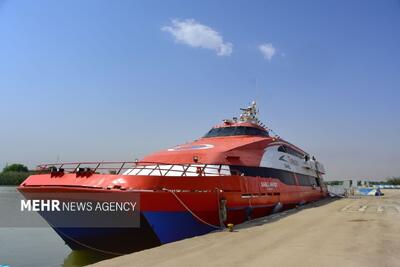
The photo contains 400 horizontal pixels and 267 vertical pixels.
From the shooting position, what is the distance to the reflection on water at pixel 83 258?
11781 millimetres

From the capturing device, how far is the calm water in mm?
12172

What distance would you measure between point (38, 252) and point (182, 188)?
6490 millimetres

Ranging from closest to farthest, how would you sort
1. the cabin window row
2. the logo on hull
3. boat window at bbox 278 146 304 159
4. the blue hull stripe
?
the blue hull stripe < the cabin window row < the logo on hull < boat window at bbox 278 146 304 159

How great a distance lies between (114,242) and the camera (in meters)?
10.9

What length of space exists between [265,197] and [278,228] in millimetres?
4173

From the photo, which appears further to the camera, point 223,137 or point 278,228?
point 223,137

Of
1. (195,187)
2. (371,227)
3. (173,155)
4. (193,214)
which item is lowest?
(371,227)

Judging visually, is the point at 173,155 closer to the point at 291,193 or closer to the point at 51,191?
the point at 51,191

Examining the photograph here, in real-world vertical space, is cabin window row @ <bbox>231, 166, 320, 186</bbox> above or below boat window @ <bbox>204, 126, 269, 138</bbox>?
below

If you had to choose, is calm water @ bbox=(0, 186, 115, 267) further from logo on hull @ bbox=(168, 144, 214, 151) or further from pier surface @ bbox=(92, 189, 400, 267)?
logo on hull @ bbox=(168, 144, 214, 151)

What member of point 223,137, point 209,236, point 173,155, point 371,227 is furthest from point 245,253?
point 223,137

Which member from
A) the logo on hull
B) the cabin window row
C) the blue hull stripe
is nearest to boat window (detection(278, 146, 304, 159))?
the cabin window row

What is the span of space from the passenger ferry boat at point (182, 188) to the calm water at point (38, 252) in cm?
70

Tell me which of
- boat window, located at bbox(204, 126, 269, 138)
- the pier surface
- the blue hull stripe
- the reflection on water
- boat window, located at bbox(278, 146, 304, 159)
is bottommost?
the reflection on water
